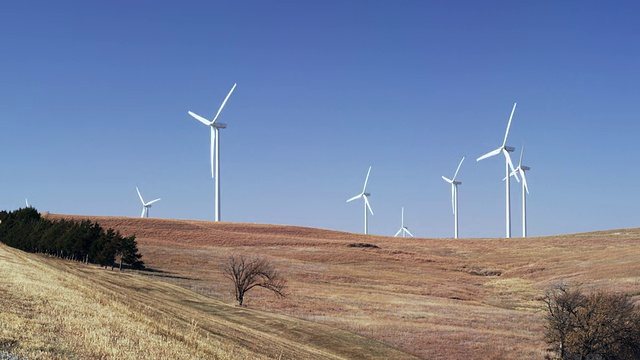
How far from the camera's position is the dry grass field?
46.0 meters

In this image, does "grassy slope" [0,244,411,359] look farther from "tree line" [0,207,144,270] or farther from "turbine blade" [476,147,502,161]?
"turbine blade" [476,147,502,161]

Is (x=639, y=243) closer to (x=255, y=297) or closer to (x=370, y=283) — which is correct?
(x=370, y=283)

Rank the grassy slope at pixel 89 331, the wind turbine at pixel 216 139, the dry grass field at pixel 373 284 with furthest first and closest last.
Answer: the wind turbine at pixel 216 139, the dry grass field at pixel 373 284, the grassy slope at pixel 89 331

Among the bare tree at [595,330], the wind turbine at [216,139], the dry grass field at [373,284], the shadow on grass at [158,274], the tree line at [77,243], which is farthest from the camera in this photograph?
the wind turbine at [216,139]

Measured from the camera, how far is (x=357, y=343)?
4625 cm

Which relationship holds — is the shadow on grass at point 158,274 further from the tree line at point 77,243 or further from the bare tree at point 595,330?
the bare tree at point 595,330

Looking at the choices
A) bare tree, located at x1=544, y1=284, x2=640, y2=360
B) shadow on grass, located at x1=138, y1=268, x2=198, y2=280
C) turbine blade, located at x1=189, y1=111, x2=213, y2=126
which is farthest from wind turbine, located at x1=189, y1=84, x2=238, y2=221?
bare tree, located at x1=544, y1=284, x2=640, y2=360

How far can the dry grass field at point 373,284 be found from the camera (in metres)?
46.0

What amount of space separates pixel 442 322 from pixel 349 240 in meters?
77.2

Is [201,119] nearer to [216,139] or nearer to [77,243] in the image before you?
[216,139]

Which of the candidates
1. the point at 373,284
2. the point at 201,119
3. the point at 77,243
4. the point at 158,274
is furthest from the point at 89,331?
the point at 201,119

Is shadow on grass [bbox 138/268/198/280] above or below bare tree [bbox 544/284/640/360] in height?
above

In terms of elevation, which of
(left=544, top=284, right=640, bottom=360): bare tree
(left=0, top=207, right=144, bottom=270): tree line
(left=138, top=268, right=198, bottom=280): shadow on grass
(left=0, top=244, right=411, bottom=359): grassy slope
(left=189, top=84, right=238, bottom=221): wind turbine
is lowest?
(left=544, top=284, right=640, bottom=360): bare tree

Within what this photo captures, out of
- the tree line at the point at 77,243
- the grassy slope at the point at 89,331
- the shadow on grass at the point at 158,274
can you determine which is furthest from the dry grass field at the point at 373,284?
the tree line at the point at 77,243
